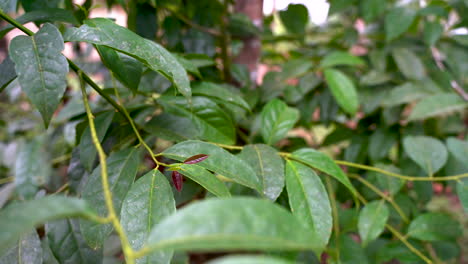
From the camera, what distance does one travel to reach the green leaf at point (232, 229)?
0.69ft

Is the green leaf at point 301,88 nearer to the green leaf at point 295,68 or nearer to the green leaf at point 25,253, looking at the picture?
the green leaf at point 295,68

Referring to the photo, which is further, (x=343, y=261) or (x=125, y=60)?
(x=343, y=261)

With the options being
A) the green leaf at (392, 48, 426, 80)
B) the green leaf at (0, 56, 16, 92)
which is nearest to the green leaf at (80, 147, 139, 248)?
the green leaf at (0, 56, 16, 92)

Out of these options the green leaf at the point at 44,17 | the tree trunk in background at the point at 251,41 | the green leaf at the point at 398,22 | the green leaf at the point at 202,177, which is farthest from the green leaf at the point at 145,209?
the green leaf at the point at 398,22

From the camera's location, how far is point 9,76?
44 cm

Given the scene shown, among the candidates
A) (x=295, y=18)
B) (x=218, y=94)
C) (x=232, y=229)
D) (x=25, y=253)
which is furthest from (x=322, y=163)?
(x=295, y=18)

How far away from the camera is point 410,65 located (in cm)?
96

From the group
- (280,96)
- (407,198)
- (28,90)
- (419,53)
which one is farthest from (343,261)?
(419,53)

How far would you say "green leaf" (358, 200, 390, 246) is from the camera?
24.8 inches

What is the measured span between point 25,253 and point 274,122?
0.43 metres

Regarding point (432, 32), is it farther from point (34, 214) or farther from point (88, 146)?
point (34, 214)

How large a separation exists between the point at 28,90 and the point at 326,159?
398 millimetres

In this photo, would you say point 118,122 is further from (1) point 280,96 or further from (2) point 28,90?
(1) point 280,96

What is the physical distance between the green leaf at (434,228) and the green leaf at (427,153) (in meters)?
0.10
